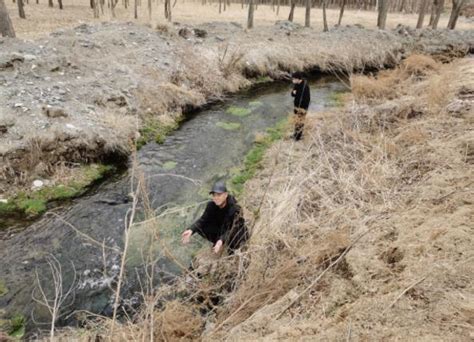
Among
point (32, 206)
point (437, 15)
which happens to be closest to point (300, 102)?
point (32, 206)

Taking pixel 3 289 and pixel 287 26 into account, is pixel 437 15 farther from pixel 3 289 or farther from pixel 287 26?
pixel 3 289

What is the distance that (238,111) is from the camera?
1192 cm

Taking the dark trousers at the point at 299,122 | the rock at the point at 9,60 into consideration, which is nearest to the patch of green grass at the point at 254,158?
the dark trousers at the point at 299,122

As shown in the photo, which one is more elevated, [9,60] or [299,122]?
[9,60]

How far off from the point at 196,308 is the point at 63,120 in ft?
18.7

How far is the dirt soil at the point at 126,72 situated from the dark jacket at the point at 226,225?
403 centimetres

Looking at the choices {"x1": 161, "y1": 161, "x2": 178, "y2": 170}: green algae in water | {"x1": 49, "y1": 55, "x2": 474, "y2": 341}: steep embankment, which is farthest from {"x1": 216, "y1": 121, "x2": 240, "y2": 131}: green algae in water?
{"x1": 49, "y1": 55, "x2": 474, "y2": 341}: steep embankment

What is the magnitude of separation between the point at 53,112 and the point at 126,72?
345cm

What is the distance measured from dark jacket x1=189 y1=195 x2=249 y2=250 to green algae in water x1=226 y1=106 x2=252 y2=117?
6.96 m

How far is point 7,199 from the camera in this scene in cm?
682

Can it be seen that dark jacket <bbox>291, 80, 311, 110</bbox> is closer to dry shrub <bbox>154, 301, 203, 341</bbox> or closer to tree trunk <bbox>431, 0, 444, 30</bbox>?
dry shrub <bbox>154, 301, 203, 341</bbox>

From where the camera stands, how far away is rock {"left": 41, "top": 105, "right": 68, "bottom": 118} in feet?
27.5

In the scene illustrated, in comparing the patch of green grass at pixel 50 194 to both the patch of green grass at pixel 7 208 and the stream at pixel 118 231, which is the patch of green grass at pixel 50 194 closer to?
the patch of green grass at pixel 7 208

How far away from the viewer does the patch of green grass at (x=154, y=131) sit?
956 centimetres
